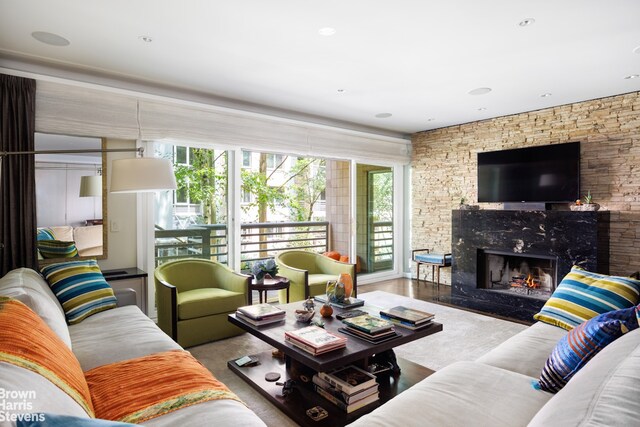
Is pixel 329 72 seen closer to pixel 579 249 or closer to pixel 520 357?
pixel 520 357

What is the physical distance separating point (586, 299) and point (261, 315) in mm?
2097

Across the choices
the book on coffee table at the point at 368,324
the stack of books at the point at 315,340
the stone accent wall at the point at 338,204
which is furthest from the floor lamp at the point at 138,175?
the stone accent wall at the point at 338,204

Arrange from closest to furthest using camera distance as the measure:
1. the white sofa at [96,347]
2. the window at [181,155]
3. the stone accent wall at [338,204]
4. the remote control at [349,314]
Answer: the white sofa at [96,347], the remote control at [349,314], the window at [181,155], the stone accent wall at [338,204]

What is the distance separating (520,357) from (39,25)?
12.1 feet

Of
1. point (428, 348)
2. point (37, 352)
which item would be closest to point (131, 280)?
point (37, 352)

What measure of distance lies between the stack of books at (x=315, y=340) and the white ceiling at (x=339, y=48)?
6.63 feet

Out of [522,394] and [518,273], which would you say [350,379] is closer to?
[522,394]

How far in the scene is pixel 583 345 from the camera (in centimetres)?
156

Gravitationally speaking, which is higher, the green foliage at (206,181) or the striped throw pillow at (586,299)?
the green foliage at (206,181)

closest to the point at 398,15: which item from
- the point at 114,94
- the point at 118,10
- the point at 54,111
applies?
the point at 118,10

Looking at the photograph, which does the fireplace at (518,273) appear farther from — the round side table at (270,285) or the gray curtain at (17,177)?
the gray curtain at (17,177)

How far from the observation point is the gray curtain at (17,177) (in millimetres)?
3123

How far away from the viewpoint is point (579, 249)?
4.12 metres

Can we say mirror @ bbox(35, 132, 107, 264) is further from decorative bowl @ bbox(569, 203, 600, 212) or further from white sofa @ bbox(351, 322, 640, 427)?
decorative bowl @ bbox(569, 203, 600, 212)
